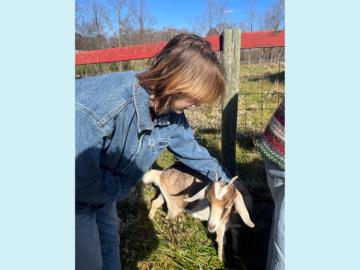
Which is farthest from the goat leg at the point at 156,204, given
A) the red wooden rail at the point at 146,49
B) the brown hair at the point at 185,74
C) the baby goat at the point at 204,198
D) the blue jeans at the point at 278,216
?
the brown hair at the point at 185,74

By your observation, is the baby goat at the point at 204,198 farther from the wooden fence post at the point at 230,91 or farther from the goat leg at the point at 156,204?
the wooden fence post at the point at 230,91

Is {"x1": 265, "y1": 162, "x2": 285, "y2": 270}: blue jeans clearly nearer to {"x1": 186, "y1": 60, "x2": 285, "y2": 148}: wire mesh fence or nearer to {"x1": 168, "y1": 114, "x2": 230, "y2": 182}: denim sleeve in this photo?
{"x1": 168, "y1": 114, "x2": 230, "y2": 182}: denim sleeve

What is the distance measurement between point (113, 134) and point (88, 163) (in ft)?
0.72

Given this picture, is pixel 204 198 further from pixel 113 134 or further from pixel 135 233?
pixel 113 134

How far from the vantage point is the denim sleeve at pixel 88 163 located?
4.90 ft

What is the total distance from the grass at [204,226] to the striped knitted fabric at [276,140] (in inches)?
37.4

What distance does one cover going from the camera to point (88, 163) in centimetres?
153

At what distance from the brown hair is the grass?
3.84 feet

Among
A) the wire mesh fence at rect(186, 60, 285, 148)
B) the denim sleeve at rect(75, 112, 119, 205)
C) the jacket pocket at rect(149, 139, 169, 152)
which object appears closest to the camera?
the denim sleeve at rect(75, 112, 119, 205)

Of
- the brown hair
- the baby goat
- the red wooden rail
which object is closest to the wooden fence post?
the red wooden rail

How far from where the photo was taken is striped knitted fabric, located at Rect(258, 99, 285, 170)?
1.73 meters

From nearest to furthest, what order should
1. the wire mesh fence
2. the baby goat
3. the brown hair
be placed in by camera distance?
1. the brown hair
2. the baby goat
3. the wire mesh fence

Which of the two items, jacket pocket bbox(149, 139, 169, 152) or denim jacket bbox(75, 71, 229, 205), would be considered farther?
jacket pocket bbox(149, 139, 169, 152)

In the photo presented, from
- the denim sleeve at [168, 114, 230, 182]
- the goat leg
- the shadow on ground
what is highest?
the denim sleeve at [168, 114, 230, 182]
